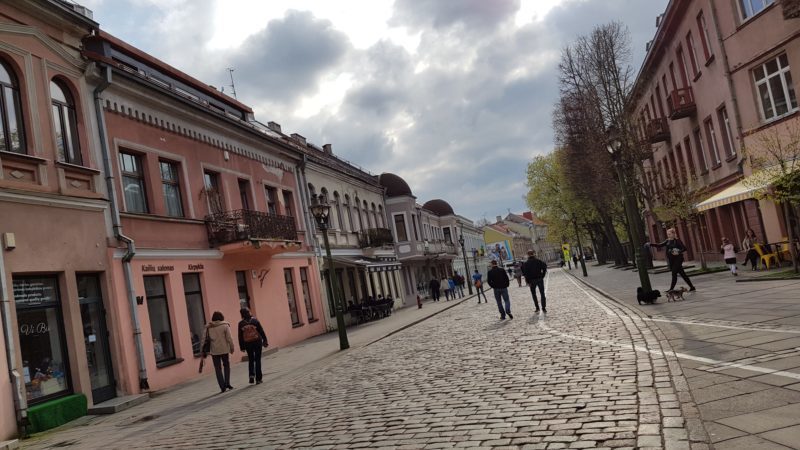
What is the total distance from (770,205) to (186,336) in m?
19.8

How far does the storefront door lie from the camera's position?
12.6 m

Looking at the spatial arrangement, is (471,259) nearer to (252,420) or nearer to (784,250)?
(784,250)

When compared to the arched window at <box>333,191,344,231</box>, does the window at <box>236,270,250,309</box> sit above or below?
below

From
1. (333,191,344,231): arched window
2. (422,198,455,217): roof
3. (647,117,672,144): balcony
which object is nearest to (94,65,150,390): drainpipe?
(333,191,344,231): arched window

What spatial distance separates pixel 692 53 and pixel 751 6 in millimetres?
5691

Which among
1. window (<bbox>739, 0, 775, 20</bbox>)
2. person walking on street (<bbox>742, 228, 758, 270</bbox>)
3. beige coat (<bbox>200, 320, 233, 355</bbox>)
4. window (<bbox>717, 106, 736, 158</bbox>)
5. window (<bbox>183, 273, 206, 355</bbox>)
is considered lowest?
person walking on street (<bbox>742, 228, 758, 270</bbox>)

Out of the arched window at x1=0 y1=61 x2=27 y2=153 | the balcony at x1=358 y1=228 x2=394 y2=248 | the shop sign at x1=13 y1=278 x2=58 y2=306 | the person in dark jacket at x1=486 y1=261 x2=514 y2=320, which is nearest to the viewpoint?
the shop sign at x1=13 y1=278 x2=58 y2=306

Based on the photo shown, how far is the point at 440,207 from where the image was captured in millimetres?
66812

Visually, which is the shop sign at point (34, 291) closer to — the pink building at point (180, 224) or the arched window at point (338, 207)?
the pink building at point (180, 224)

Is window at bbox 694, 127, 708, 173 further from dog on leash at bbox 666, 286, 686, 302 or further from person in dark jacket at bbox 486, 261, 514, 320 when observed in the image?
dog on leash at bbox 666, 286, 686, 302

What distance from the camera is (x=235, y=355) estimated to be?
1811 centimetres

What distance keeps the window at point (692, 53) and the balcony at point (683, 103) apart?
128cm

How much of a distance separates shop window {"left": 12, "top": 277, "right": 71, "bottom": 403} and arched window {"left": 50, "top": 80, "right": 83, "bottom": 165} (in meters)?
2.87

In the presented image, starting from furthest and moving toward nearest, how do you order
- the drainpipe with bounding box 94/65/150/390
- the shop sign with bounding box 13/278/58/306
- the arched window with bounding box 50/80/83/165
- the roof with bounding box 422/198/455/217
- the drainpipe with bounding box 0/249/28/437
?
the roof with bounding box 422/198/455/217
the drainpipe with bounding box 94/65/150/390
the arched window with bounding box 50/80/83/165
the shop sign with bounding box 13/278/58/306
the drainpipe with bounding box 0/249/28/437
